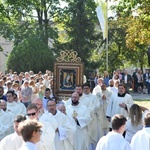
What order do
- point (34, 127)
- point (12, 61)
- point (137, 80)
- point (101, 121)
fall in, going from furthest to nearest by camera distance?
point (12, 61)
point (137, 80)
point (101, 121)
point (34, 127)

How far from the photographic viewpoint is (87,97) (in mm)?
12648

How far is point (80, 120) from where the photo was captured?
37.0ft

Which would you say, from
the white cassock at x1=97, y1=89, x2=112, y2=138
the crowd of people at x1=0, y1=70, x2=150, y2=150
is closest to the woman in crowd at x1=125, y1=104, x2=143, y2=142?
the crowd of people at x1=0, y1=70, x2=150, y2=150

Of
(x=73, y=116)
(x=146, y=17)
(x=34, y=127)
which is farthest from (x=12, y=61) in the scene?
(x=34, y=127)

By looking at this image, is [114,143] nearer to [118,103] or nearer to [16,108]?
[16,108]

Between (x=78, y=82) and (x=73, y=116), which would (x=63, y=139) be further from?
(x=78, y=82)

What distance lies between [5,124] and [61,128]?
144cm

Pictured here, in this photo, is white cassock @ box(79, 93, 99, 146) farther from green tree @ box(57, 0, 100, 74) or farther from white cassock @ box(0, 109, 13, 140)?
green tree @ box(57, 0, 100, 74)

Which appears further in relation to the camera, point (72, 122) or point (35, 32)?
point (35, 32)

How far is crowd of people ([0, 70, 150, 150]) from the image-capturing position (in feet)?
20.7

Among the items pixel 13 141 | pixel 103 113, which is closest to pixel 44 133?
pixel 13 141

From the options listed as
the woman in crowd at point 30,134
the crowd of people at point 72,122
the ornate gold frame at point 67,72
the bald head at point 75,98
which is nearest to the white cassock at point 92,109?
the crowd of people at point 72,122

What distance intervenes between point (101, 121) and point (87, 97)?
1.40 m

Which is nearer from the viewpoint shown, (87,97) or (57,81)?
(87,97)
